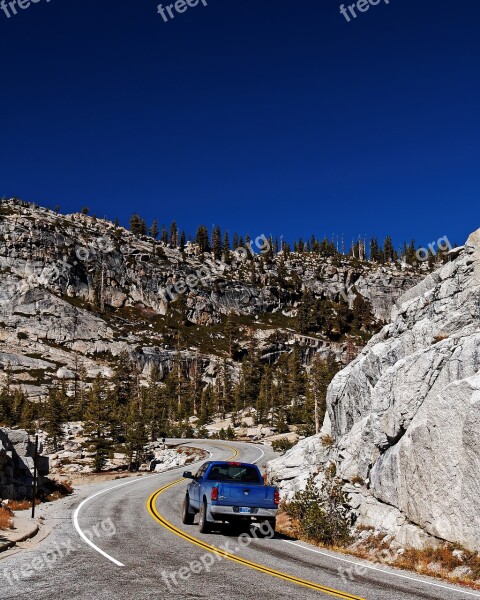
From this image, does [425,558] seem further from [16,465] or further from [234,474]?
[16,465]

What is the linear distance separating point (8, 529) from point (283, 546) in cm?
839

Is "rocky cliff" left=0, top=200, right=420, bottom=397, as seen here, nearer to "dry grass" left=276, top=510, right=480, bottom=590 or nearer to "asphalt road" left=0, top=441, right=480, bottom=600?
"asphalt road" left=0, top=441, right=480, bottom=600

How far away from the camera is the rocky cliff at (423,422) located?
42.0ft

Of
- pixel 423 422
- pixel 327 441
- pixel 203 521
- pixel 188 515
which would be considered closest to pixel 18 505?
pixel 188 515

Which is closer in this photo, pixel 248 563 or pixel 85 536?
pixel 248 563

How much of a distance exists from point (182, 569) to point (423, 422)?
8.35 m

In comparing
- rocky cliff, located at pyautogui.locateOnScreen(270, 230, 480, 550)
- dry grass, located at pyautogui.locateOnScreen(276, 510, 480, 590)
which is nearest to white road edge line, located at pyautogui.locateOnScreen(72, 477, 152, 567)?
dry grass, located at pyautogui.locateOnScreen(276, 510, 480, 590)

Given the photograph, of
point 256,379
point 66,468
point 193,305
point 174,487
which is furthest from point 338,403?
point 193,305

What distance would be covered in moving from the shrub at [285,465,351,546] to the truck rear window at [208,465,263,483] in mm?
2123

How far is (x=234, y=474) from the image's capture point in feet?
53.5

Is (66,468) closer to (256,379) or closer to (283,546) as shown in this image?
Result: (283,546)

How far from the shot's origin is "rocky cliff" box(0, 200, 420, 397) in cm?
11688

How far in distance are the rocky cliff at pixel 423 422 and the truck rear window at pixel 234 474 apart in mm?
4013

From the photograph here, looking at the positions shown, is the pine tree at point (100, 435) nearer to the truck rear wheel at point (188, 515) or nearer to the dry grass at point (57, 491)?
the dry grass at point (57, 491)
